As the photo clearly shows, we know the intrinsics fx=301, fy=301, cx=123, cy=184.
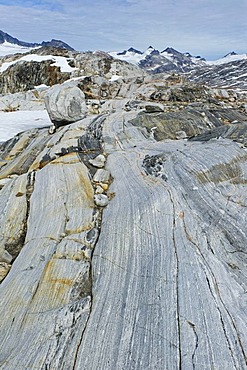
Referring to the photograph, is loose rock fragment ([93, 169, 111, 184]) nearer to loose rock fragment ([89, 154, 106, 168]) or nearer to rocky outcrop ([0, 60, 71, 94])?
loose rock fragment ([89, 154, 106, 168])

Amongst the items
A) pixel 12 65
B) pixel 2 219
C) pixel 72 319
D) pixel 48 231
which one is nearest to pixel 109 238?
pixel 48 231

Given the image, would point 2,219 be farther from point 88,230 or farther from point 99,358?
point 99,358

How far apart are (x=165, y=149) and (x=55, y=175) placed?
13.0ft

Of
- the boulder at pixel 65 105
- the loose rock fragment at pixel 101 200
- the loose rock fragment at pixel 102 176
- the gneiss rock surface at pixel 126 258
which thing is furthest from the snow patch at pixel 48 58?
the loose rock fragment at pixel 101 200

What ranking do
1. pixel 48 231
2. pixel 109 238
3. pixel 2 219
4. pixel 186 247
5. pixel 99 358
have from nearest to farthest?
pixel 99 358 < pixel 186 247 < pixel 109 238 < pixel 48 231 < pixel 2 219

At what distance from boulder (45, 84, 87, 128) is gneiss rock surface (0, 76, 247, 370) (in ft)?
13.1

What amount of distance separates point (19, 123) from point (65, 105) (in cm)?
941

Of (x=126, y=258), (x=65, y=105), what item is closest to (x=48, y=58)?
(x=65, y=105)

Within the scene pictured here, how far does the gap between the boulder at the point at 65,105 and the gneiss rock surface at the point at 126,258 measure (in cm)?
401

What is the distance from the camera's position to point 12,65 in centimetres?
4753

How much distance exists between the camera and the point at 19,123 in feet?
75.8

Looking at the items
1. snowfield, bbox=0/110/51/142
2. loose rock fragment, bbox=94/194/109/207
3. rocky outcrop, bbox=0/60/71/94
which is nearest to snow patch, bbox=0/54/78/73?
rocky outcrop, bbox=0/60/71/94

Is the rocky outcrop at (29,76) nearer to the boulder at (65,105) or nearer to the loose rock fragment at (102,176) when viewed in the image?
the boulder at (65,105)

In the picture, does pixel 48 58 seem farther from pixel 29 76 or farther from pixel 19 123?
pixel 19 123
